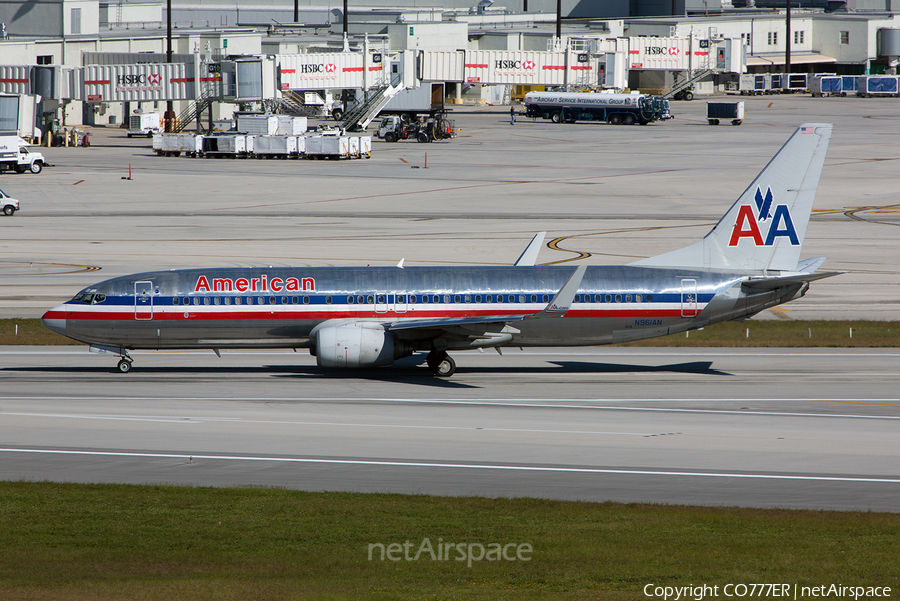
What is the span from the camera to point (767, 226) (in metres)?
37.5

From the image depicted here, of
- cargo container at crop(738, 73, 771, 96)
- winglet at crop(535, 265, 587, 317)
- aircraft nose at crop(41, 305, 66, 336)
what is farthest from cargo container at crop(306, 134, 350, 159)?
cargo container at crop(738, 73, 771, 96)

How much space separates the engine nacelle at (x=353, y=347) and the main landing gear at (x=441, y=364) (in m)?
2.29

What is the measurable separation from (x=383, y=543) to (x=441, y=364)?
18028mm

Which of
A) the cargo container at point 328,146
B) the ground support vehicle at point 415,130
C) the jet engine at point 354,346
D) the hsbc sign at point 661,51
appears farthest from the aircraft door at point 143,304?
the hsbc sign at point 661,51

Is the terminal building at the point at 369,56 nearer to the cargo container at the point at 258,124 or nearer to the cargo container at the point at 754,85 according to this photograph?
the cargo container at the point at 754,85

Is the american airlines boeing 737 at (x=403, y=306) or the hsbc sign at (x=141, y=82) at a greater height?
the hsbc sign at (x=141, y=82)

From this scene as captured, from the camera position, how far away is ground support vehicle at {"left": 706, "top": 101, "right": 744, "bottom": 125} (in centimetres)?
13700

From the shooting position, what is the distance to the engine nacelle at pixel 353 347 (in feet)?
113

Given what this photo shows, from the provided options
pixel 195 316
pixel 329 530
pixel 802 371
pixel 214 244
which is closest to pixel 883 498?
pixel 329 530

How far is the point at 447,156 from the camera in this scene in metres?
111

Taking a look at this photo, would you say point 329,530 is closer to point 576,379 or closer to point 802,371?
point 576,379

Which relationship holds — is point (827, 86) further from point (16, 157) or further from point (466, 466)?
point (466, 466)

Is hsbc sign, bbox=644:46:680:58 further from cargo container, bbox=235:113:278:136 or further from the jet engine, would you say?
the jet engine

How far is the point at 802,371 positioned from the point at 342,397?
17849mm
